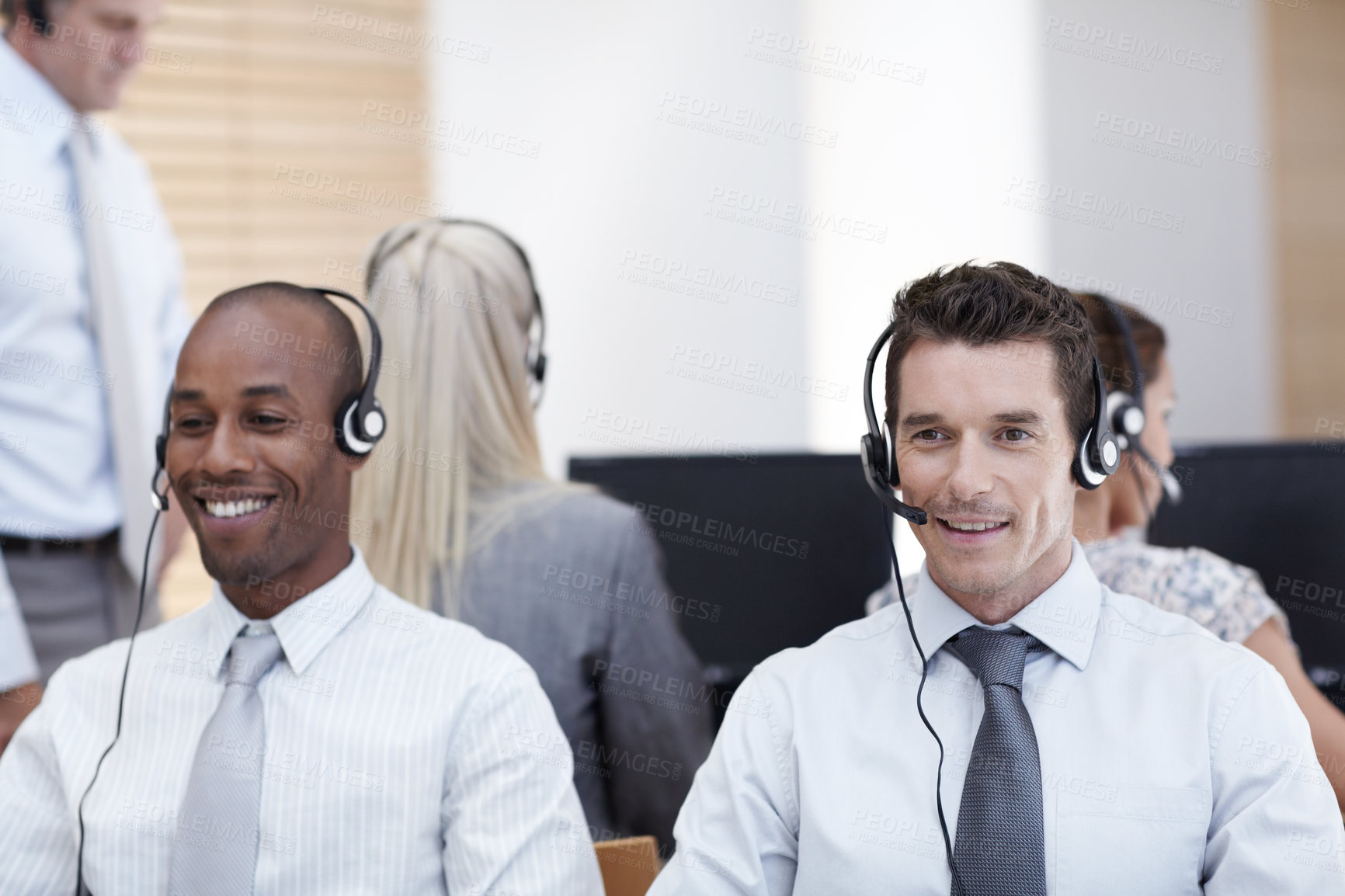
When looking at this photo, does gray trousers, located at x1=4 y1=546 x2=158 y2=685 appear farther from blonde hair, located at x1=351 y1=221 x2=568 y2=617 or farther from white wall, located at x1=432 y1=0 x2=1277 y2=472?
white wall, located at x1=432 y1=0 x2=1277 y2=472

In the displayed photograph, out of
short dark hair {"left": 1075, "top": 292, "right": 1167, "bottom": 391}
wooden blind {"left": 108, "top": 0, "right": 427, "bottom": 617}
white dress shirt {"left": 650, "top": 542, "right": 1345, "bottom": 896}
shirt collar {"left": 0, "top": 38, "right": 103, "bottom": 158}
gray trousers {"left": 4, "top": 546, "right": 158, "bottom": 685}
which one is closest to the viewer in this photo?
white dress shirt {"left": 650, "top": 542, "right": 1345, "bottom": 896}

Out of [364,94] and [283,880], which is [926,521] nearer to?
[283,880]

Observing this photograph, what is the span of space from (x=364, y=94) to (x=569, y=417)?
37.5 inches

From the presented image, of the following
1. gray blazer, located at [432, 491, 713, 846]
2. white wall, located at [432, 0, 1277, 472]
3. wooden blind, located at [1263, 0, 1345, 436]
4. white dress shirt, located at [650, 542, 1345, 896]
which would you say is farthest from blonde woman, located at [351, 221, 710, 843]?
wooden blind, located at [1263, 0, 1345, 436]

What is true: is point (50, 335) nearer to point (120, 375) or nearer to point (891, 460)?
point (120, 375)

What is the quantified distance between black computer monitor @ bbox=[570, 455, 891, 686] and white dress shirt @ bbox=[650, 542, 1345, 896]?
0.86 m

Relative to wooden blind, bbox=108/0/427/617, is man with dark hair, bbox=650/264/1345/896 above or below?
below

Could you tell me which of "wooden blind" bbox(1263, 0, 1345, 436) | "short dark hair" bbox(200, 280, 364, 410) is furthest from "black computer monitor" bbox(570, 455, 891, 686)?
"wooden blind" bbox(1263, 0, 1345, 436)

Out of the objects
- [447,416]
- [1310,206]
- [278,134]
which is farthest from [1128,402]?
[278,134]

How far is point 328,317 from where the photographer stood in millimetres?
1602

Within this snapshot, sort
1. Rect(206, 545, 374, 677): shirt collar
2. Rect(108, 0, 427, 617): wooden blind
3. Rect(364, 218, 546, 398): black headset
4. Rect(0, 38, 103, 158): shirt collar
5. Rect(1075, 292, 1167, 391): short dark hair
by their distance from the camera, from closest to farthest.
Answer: Rect(206, 545, 374, 677): shirt collar
Rect(1075, 292, 1167, 391): short dark hair
Rect(364, 218, 546, 398): black headset
Rect(0, 38, 103, 158): shirt collar
Rect(108, 0, 427, 617): wooden blind

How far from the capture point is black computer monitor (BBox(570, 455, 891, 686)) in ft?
7.54

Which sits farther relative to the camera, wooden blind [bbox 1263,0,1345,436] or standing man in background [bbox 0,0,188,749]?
wooden blind [bbox 1263,0,1345,436]

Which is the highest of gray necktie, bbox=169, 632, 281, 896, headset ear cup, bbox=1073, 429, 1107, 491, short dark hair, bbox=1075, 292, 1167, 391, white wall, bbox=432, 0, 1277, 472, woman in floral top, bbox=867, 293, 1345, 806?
white wall, bbox=432, 0, 1277, 472
